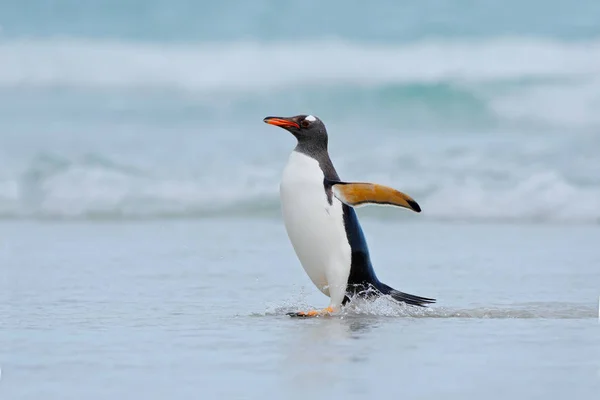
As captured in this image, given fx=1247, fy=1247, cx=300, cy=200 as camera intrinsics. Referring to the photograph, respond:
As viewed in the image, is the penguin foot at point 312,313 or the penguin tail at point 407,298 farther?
the penguin tail at point 407,298

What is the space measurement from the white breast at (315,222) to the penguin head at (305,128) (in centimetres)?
12

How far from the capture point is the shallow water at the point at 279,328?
16.8 ft

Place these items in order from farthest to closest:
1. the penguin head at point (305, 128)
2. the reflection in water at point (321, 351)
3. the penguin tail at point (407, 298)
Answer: the penguin tail at point (407, 298)
the penguin head at point (305, 128)
the reflection in water at point (321, 351)

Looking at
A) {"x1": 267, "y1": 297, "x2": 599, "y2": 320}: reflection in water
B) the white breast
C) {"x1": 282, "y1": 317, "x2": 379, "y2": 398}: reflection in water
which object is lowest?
{"x1": 282, "y1": 317, "x2": 379, "y2": 398}: reflection in water

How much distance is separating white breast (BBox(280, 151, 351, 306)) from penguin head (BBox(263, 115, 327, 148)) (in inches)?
4.6

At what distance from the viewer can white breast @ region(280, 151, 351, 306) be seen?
25.1ft

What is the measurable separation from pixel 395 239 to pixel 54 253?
15.9 ft

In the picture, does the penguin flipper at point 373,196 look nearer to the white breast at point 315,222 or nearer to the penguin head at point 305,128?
the white breast at point 315,222

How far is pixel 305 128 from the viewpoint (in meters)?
7.81

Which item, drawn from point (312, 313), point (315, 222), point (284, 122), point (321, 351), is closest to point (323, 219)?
point (315, 222)

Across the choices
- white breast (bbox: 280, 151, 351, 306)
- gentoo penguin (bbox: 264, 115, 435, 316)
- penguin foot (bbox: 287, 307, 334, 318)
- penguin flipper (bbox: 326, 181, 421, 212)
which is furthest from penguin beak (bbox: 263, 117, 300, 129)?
penguin foot (bbox: 287, 307, 334, 318)

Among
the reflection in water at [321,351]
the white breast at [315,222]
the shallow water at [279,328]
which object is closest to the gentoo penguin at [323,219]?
the white breast at [315,222]

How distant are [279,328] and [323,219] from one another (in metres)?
0.98

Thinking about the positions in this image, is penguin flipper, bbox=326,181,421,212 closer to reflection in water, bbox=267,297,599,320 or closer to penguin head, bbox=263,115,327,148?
penguin head, bbox=263,115,327,148
